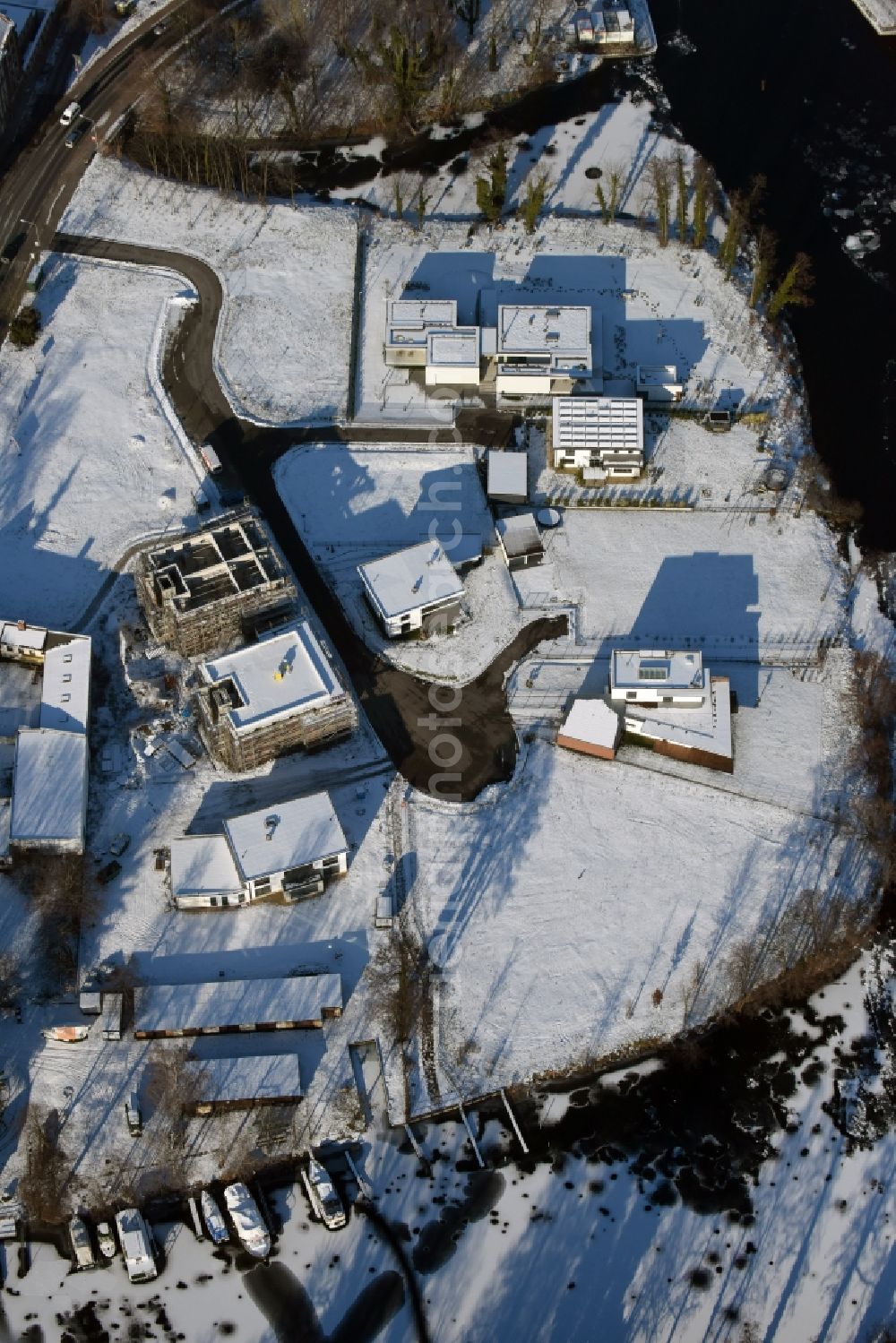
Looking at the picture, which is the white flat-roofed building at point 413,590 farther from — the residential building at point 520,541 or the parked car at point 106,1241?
the parked car at point 106,1241

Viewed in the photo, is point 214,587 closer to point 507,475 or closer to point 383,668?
point 383,668

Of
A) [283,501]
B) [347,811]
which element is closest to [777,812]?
[347,811]

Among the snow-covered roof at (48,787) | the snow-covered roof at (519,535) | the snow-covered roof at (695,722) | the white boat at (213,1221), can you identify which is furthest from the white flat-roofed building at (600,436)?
the white boat at (213,1221)

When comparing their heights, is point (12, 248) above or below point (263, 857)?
above

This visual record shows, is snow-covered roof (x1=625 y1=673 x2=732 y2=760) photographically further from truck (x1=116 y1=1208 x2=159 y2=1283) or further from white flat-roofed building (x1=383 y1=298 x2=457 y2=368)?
truck (x1=116 y1=1208 x2=159 y2=1283)

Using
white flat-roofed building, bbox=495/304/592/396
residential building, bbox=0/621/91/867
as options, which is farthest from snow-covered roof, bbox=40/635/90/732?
white flat-roofed building, bbox=495/304/592/396

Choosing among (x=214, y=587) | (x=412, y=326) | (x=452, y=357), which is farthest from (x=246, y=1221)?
(x=412, y=326)

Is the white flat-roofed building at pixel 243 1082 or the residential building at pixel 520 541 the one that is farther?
the residential building at pixel 520 541
